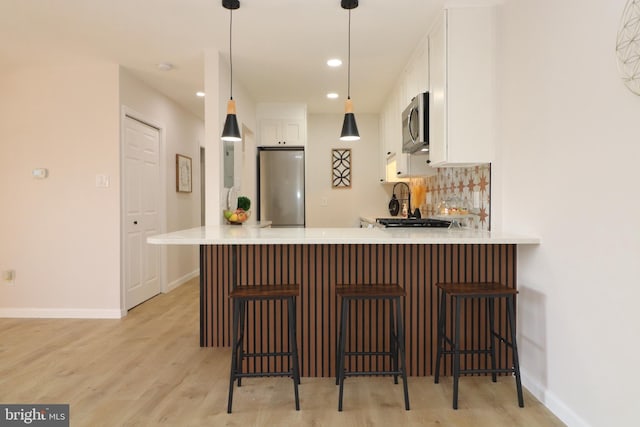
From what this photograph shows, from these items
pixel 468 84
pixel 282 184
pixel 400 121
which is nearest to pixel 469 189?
pixel 468 84

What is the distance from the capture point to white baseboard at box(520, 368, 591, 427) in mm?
1989

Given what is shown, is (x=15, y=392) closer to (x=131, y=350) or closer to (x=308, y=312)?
(x=131, y=350)

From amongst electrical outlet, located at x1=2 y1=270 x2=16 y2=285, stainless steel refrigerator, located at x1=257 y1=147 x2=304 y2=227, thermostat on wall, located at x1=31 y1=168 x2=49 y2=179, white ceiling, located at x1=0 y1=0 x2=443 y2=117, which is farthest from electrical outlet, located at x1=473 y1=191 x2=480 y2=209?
electrical outlet, located at x1=2 y1=270 x2=16 y2=285

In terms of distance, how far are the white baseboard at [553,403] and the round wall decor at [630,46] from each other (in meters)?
1.50

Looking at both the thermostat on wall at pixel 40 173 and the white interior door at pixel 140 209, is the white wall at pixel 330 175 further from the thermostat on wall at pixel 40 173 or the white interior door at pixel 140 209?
the thermostat on wall at pixel 40 173

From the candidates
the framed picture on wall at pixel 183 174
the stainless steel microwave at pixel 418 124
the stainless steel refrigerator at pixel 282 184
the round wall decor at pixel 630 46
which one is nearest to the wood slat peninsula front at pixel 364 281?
the stainless steel microwave at pixel 418 124

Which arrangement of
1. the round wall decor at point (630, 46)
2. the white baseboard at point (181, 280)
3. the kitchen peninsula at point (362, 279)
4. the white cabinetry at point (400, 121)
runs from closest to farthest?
the round wall decor at point (630, 46), the kitchen peninsula at point (362, 279), the white cabinetry at point (400, 121), the white baseboard at point (181, 280)

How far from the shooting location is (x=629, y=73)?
162cm

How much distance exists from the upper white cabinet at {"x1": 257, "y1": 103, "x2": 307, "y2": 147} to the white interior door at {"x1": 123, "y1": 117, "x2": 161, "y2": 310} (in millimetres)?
1300

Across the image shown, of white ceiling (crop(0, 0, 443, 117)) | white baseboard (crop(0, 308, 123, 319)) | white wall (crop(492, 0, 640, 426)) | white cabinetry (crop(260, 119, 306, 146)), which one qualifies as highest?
white ceiling (crop(0, 0, 443, 117))

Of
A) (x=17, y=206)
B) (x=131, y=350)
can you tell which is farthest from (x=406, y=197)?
(x=17, y=206)

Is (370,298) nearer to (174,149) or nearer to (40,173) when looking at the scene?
(40,173)

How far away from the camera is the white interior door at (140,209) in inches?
165

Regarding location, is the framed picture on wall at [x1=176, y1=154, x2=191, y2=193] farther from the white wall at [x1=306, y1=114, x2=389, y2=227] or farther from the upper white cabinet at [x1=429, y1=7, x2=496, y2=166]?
the upper white cabinet at [x1=429, y1=7, x2=496, y2=166]
